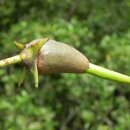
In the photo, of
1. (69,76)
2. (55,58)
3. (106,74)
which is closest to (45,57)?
(55,58)

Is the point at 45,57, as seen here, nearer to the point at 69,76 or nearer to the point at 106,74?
the point at 106,74

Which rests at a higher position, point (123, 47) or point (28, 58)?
point (28, 58)

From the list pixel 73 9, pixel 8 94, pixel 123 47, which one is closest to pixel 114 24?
pixel 73 9

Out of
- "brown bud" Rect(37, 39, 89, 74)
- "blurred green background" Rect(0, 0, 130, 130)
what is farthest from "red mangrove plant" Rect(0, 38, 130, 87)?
"blurred green background" Rect(0, 0, 130, 130)

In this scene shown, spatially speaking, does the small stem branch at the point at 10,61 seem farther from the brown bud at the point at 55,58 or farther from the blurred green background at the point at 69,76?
the blurred green background at the point at 69,76

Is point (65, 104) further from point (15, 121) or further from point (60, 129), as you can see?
point (15, 121)

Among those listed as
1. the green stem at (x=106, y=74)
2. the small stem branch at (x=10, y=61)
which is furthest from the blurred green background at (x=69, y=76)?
the small stem branch at (x=10, y=61)
